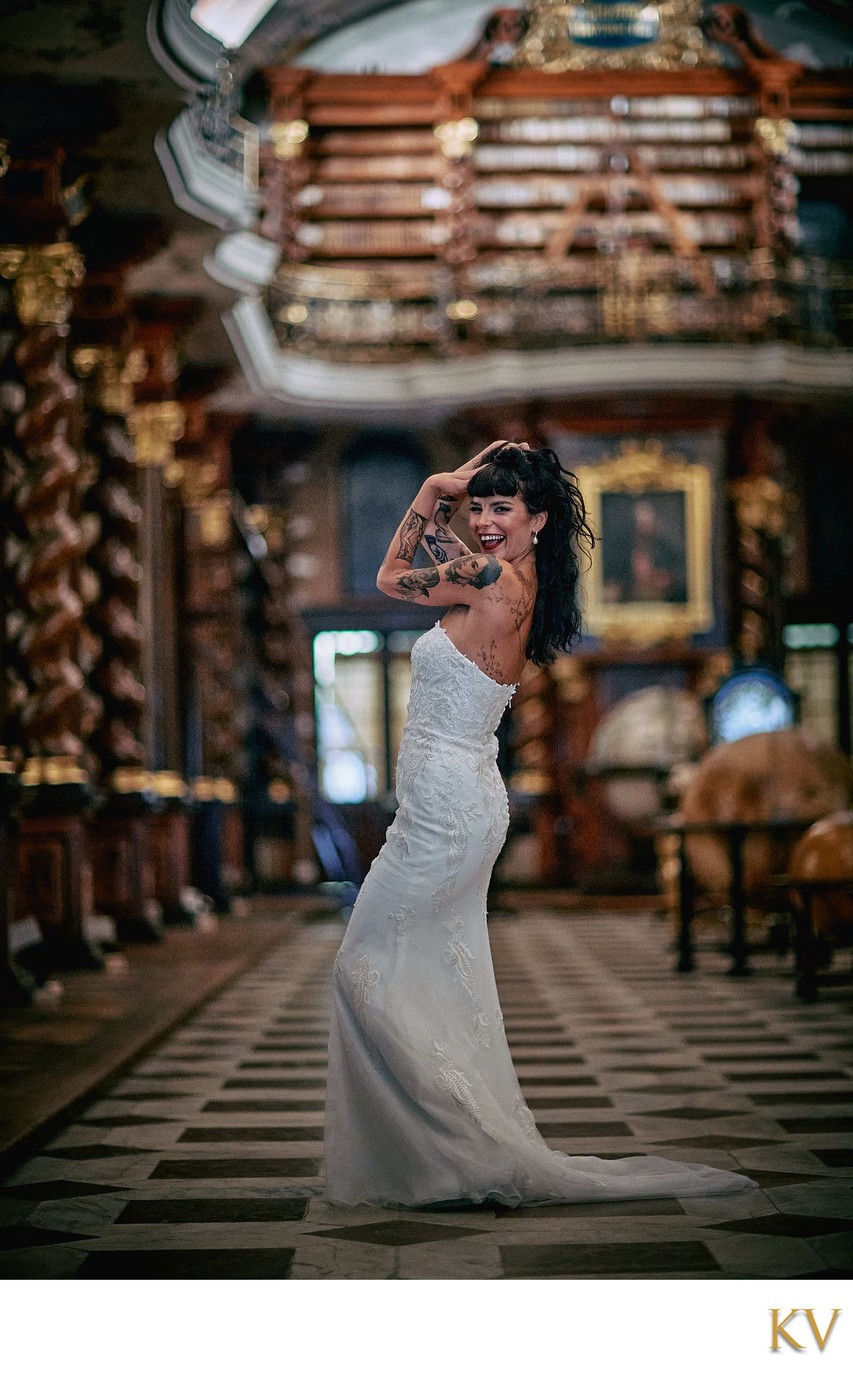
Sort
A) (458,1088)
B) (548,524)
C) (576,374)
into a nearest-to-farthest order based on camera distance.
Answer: (458,1088)
(548,524)
(576,374)

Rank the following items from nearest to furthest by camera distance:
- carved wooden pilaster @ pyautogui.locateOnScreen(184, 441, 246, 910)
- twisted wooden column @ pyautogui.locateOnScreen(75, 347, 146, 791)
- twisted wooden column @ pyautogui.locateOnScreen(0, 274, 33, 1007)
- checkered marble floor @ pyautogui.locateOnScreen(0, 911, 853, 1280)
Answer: checkered marble floor @ pyautogui.locateOnScreen(0, 911, 853, 1280) → twisted wooden column @ pyautogui.locateOnScreen(0, 274, 33, 1007) → twisted wooden column @ pyautogui.locateOnScreen(75, 347, 146, 791) → carved wooden pilaster @ pyautogui.locateOnScreen(184, 441, 246, 910)

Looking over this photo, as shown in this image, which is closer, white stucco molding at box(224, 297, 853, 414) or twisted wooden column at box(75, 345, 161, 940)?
twisted wooden column at box(75, 345, 161, 940)

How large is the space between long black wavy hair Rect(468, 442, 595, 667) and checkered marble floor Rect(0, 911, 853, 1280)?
51.3 inches

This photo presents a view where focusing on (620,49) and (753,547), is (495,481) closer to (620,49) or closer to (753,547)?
(753,547)

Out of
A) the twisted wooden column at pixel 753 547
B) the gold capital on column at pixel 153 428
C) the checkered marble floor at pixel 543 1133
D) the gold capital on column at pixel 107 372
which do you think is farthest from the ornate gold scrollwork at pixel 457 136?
the checkered marble floor at pixel 543 1133

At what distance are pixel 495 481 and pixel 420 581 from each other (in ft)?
0.91

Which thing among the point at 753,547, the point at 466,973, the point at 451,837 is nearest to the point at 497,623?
the point at 451,837

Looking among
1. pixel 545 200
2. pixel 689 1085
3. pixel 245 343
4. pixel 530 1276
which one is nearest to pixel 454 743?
pixel 530 1276

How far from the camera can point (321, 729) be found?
18922mm

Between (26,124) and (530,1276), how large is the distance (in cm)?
759

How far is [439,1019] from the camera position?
391 centimetres

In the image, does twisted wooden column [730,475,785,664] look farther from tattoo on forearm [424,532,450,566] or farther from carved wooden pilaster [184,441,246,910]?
tattoo on forearm [424,532,450,566]

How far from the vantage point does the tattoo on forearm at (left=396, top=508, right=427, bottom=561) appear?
156 inches

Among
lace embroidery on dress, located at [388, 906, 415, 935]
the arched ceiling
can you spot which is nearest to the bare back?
lace embroidery on dress, located at [388, 906, 415, 935]
